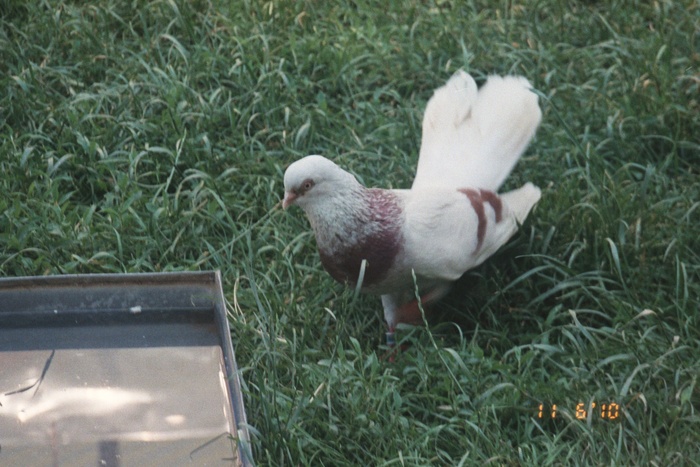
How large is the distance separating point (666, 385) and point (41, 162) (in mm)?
2853

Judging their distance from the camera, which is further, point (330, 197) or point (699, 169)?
point (699, 169)

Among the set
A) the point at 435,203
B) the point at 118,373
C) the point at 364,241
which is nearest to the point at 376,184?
the point at 435,203

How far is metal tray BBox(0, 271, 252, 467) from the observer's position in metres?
2.96

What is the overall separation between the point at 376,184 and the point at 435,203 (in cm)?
68

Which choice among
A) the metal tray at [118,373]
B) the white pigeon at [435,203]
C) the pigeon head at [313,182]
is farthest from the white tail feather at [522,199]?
the metal tray at [118,373]

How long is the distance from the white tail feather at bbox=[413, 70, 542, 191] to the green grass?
0.47ft

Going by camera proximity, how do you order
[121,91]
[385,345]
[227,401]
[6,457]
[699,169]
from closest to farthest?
[6,457], [227,401], [385,345], [699,169], [121,91]

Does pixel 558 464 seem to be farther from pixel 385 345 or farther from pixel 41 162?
pixel 41 162

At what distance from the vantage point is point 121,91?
15.4 feet

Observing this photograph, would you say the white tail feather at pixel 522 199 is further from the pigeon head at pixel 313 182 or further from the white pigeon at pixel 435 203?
the pigeon head at pixel 313 182

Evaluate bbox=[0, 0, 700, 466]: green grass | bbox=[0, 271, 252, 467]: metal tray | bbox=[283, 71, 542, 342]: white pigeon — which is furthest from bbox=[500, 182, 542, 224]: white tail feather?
bbox=[0, 271, 252, 467]: metal tray

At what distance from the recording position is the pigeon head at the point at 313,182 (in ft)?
11.0

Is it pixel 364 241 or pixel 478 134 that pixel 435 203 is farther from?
pixel 478 134

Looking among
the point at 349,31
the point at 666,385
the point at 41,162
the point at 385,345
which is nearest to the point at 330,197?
the point at 385,345
